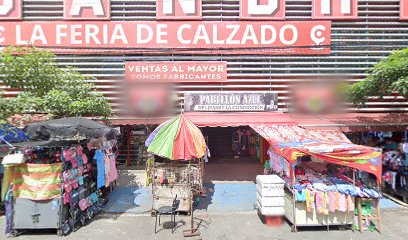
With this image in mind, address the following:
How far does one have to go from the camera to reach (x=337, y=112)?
11.1 m

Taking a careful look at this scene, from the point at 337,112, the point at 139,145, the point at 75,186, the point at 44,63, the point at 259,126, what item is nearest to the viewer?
the point at 75,186

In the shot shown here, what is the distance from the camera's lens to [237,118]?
10.3 metres

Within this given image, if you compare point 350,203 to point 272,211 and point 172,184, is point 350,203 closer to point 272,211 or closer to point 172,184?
point 272,211

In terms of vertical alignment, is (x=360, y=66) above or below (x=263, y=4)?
below

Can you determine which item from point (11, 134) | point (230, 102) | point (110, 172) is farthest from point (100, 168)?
point (230, 102)

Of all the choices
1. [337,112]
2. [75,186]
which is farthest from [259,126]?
[75,186]

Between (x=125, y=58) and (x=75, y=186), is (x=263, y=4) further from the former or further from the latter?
(x=75, y=186)

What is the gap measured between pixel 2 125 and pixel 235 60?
8654 millimetres

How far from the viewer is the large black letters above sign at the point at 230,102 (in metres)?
11.1

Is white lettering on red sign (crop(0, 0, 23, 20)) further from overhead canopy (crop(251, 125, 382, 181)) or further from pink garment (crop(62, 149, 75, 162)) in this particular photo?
overhead canopy (crop(251, 125, 382, 181))

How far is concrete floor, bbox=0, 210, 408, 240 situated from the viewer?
6633 millimetres

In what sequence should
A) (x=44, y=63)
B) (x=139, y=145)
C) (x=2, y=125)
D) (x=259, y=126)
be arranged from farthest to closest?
(x=139, y=145)
(x=259, y=126)
(x=44, y=63)
(x=2, y=125)

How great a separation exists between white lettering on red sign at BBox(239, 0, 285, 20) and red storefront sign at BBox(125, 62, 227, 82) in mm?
2463

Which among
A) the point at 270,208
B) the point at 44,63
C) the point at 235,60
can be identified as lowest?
the point at 270,208
